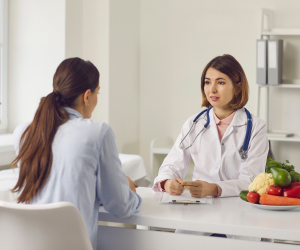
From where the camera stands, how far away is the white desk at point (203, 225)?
3.74ft

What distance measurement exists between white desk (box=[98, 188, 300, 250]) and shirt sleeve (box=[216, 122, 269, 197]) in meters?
0.12

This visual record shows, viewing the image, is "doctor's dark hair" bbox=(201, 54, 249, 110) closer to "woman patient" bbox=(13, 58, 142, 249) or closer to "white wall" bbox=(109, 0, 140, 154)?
"woman patient" bbox=(13, 58, 142, 249)

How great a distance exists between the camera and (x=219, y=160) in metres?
1.70

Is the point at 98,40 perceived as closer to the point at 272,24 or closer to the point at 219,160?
the point at 272,24

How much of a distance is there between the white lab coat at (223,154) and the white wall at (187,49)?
6.43 ft

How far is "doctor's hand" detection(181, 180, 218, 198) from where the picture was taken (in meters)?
1.45

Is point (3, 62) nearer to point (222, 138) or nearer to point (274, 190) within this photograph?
point (222, 138)

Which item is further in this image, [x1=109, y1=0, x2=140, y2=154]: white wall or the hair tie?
[x1=109, y1=0, x2=140, y2=154]: white wall

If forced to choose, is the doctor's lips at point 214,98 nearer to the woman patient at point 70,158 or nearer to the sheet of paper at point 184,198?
the sheet of paper at point 184,198

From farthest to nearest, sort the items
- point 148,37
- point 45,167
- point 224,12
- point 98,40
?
point 148,37
point 224,12
point 98,40
point 45,167

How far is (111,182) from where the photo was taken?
3.90ft

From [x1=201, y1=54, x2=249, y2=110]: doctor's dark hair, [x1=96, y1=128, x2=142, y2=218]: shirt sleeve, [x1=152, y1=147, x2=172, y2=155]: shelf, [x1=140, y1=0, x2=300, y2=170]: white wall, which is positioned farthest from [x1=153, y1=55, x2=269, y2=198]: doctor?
[x1=140, y1=0, x2=300, y2=170]: white wall

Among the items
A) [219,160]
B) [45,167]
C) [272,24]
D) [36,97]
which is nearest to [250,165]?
[219,160]

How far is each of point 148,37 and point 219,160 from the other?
2.50 meters
